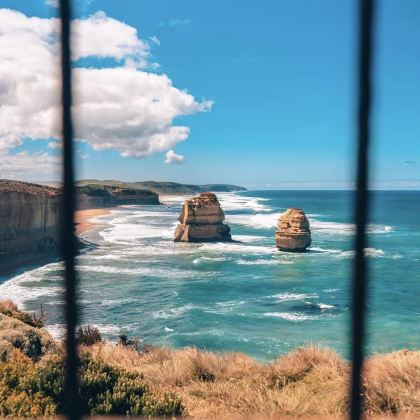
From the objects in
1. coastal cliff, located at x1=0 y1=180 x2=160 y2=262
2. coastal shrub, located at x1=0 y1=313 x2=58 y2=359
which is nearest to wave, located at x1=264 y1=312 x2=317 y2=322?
coastal shrub, located at x1=0 y1=313 x2=58 y2=359

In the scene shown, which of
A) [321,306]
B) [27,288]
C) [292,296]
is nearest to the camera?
[321,306]

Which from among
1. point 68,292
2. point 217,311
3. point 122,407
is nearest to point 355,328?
point 68,292

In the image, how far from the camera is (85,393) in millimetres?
5430

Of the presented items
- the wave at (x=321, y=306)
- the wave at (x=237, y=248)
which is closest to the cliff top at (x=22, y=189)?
the wave at (x=237, y=248)

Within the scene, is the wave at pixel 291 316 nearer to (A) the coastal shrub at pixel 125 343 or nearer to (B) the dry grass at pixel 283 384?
(A) the coastal shrub at pixel 125 343

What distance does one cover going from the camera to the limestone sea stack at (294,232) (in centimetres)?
3912

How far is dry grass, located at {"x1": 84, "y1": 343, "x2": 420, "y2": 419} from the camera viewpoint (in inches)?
203

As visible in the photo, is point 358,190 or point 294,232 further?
point 294,232

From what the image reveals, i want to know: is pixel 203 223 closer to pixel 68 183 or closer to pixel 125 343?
pixel 125 343

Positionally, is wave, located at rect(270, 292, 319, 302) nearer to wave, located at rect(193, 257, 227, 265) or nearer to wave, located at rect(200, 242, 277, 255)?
wave, located at rect(193, 257, 227, 265)

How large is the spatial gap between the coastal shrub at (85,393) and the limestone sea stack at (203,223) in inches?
1461

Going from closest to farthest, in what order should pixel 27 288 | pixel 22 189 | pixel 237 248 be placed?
pixel 27 288
pixel 22 189
pixel 237 248

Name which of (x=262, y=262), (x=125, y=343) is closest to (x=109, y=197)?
(x=262, y=262)

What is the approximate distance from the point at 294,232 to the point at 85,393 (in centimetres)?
3523
